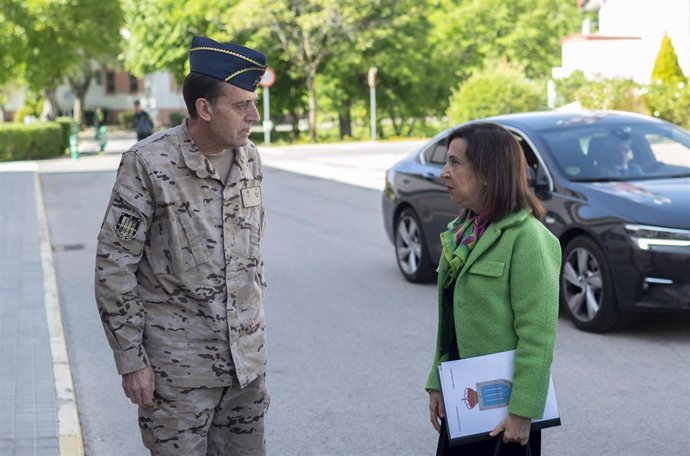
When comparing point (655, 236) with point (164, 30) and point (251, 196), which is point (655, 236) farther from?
point (164, 30)

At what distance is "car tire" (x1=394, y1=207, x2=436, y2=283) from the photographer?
10959 mm

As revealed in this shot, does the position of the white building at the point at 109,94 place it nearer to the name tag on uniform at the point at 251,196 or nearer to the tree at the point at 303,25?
the tree at the point at 303,25

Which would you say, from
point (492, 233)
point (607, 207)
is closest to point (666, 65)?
point (607, 207)

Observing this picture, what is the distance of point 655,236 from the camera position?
8.17m

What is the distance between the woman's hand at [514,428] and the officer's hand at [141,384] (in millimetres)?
1040

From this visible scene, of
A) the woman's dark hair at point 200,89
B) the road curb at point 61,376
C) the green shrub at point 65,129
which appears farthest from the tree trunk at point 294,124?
the woman's dark hair at point 200,89

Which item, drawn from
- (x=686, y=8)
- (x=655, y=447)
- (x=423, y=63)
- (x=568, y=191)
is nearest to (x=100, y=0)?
(x=423, y=63)

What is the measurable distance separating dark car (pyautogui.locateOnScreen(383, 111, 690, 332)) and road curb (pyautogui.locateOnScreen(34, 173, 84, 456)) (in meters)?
3.30

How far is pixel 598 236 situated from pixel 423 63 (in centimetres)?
4379

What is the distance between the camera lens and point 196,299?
3719 mm

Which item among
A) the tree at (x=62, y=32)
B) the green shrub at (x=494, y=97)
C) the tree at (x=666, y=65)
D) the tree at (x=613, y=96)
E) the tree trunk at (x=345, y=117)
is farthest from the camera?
the tree trunk at (x=345, y=117)

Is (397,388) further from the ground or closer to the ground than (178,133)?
closer to the ground

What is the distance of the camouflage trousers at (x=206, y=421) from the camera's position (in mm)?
3758

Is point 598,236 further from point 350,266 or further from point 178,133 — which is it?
point 178,133
